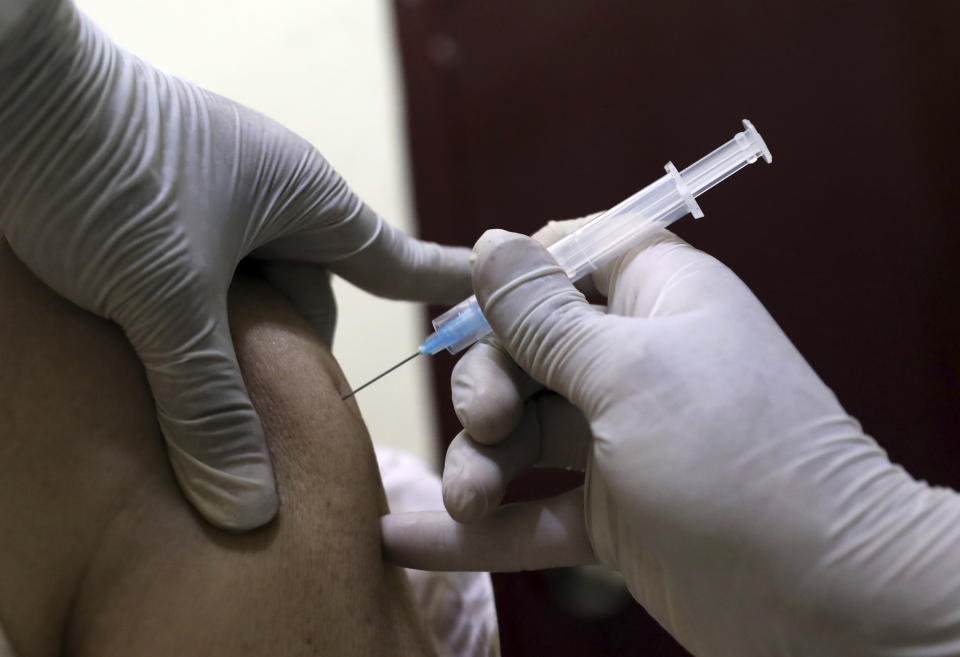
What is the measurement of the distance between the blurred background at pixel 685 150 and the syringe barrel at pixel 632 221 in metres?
0.63

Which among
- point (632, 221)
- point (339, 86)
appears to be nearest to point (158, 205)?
point (632, 221)

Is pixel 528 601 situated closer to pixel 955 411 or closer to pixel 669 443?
pixel 955 411

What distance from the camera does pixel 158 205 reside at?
2.17 ft

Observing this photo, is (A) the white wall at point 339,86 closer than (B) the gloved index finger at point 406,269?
No

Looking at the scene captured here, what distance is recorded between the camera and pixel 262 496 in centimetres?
71

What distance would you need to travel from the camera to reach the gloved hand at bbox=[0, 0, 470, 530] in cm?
61

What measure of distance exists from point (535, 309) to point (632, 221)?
0.58ft

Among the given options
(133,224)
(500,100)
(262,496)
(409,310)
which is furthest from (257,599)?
(500,100)

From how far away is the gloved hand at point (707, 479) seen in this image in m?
0.58

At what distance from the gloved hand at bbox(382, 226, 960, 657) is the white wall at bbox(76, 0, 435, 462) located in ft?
2.36

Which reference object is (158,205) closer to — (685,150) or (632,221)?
Answer: (632,221)

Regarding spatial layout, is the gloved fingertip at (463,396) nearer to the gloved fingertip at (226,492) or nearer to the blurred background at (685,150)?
the gloved fingertip at (226,492)

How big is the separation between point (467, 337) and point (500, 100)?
114cm

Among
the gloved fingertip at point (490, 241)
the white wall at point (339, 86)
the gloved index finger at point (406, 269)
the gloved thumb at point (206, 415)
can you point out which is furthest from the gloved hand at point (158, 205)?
the white wall at point (339, 86)
